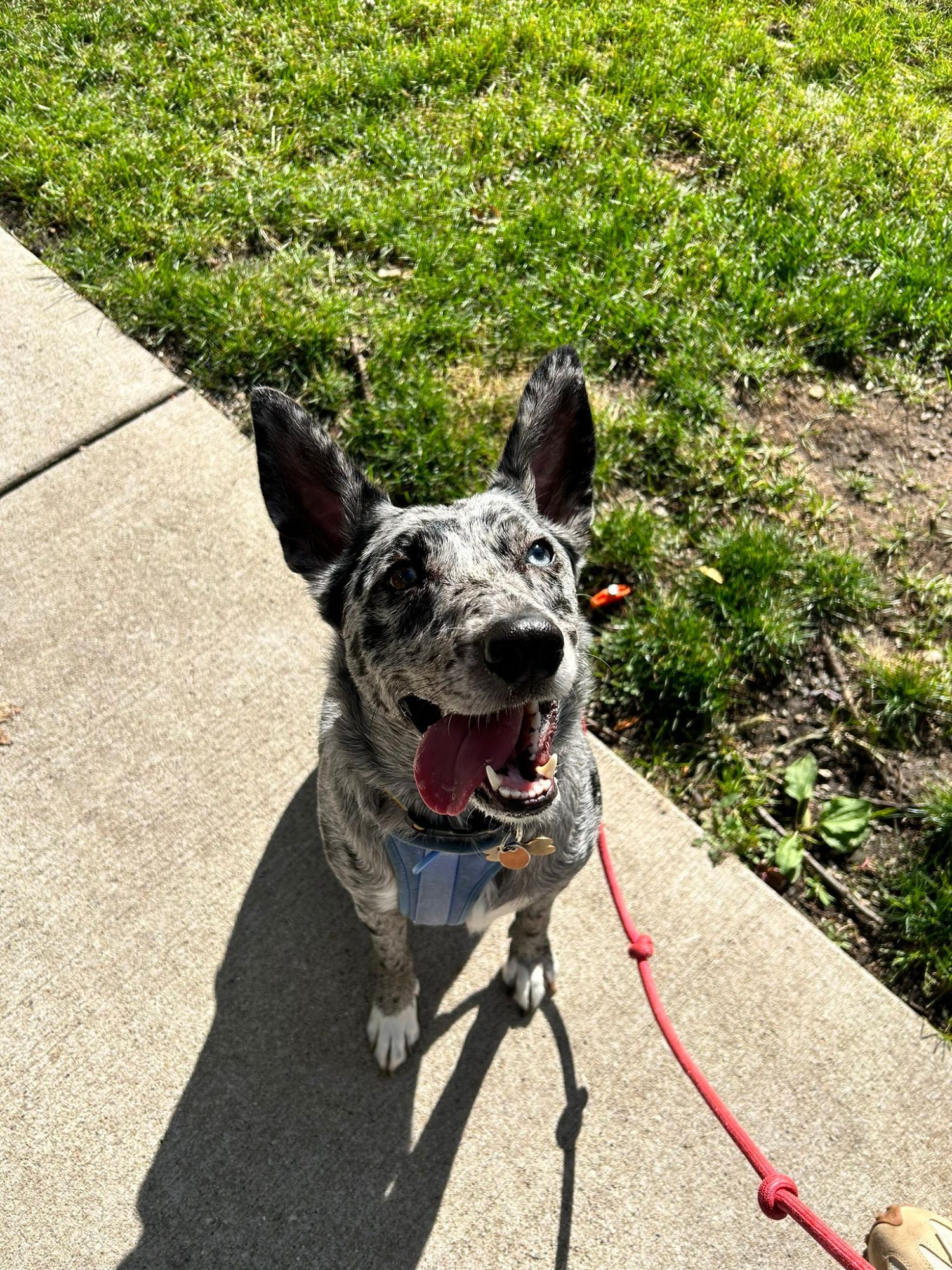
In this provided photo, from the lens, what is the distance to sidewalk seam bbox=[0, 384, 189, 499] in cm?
456

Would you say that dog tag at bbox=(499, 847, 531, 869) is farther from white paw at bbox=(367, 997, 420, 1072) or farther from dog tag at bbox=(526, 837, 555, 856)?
white paw at bbox=(367, 997, 420, 1072)

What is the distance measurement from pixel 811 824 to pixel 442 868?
1775 mm

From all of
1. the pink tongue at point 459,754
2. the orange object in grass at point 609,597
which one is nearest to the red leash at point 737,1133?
the orange object in grass at point 609,597

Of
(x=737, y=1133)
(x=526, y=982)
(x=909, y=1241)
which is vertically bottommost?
(x=526, y=982)

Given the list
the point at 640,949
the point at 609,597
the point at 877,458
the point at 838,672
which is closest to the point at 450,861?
the point at 640,949

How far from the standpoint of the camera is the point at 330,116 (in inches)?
231

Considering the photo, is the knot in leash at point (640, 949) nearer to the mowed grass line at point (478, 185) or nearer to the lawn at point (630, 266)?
the lawn at point (630, 266)

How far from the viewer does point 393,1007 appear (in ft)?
10.6

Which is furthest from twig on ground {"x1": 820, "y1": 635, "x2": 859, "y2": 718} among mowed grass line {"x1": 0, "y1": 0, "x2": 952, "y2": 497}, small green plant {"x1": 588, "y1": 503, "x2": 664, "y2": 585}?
mowed grass line {"x1": 0, "y1": 0, "x2": 952, "y2": 497}

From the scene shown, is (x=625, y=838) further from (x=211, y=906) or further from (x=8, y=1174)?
(x=8, y=1174)

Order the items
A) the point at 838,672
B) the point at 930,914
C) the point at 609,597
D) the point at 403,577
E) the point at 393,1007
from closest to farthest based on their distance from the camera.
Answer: the point at 403,577 < the point at 393,1007 < the point at 930,914 < the point at 838,672 < the point at 609,597

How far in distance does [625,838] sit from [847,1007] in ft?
3.16

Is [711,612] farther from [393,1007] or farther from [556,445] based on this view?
[393,1007]

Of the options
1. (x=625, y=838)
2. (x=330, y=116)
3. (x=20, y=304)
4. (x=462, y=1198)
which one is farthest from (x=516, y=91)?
(x=462, y=1198)
